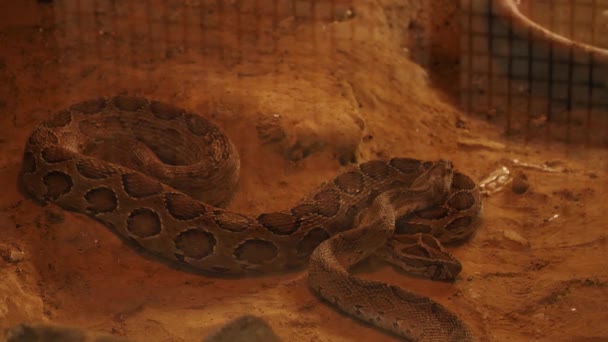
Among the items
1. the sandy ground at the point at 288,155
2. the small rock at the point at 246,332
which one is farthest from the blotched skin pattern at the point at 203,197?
the small rock at the point at 246,332

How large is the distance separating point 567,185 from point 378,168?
1.63 meters

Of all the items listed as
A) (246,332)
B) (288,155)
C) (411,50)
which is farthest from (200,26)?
(246,332)

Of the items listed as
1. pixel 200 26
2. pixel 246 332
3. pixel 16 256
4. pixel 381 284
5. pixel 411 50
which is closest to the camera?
pixel 246 332

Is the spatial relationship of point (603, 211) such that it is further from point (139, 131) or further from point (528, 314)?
point (139, 131)

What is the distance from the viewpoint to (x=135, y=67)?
308 inches

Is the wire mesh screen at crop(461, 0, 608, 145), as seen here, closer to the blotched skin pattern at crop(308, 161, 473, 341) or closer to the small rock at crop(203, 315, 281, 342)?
the blotched skin pattern at crop(308, 161, 473, 341)

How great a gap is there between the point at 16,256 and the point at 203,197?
1529 mm

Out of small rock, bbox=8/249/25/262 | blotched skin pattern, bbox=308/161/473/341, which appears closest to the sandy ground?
small rock, bbox=8/249/25/262

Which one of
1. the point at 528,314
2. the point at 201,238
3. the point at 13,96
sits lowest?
the point at 528,314

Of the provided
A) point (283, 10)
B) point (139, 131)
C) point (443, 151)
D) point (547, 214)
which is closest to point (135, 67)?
point (139, 131)

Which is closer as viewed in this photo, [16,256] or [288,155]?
[16,256]

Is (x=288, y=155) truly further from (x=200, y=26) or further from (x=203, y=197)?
(x=200, y=26)

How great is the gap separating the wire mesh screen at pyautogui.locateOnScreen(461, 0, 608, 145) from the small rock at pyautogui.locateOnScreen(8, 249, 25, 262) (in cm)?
458

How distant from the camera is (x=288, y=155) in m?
7.04
